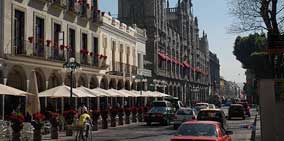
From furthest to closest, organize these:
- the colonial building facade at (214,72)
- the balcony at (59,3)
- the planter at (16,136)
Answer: the colonial building facade at (214,72) → the balcony at (59,3) → the planter at (16,136)

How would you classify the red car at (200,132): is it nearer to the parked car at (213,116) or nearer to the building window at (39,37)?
the parked car at (213,116)

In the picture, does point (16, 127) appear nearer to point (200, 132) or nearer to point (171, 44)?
point (200, 132)

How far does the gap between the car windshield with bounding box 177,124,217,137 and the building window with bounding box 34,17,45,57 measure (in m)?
20.4

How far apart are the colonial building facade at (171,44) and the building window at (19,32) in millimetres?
38480

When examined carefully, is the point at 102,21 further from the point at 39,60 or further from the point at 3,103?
the point at 3,103

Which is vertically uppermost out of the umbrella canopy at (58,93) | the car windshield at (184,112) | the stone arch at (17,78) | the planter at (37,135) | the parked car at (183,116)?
the stone arch at (17,78)

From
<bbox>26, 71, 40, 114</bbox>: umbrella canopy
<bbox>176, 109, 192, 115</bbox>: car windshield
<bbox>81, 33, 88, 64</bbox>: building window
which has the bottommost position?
Answer: <bbox>176, 109, 192, 115</bbox>: car windshield

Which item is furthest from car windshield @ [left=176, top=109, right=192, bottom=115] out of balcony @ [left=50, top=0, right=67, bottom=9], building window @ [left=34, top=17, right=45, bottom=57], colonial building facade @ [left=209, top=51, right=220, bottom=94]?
colonial building facade @ [left=209, top=51, right=220, bottom=94]

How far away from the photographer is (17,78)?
33.3 metres

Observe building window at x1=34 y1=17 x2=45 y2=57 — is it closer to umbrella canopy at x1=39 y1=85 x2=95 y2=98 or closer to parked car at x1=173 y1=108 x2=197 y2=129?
umbrella canopy at x1=39 y1=85 x2=95 y2=98

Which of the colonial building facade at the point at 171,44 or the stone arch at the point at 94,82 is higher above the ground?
the colonial building facade at the point at 171,44

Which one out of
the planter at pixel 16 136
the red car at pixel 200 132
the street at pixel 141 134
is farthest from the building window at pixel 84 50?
the red car at pixel 200 132

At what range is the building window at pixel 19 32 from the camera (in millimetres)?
31984

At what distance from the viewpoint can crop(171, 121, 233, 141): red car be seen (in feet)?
47.2
